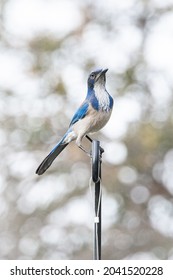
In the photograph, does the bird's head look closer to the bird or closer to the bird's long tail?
the bird

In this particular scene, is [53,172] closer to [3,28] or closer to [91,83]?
[3,28]

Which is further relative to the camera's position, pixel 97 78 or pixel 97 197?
pixel 97 78

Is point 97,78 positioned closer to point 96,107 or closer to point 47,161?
point 96,107

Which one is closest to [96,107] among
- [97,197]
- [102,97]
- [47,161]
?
[102,97]

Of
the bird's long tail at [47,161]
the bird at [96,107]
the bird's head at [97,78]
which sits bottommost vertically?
the bird's long tail at [47,161]

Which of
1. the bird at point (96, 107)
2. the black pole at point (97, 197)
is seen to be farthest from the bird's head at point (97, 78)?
the black pole at point (97, 197)

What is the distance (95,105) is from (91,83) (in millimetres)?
88

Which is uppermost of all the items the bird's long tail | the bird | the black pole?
the bird

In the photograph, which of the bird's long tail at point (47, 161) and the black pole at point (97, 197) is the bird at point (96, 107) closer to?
the bird's long tail at point (47, 161)

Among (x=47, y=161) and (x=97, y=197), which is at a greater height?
(x=47, y=161)

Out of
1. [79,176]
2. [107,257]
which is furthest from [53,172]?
[107,257]

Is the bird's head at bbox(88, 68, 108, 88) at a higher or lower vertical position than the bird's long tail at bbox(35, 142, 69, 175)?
higher

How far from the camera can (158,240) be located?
6.52 meters

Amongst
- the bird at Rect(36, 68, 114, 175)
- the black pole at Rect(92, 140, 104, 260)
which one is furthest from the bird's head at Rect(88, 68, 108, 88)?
the black pole at Rect(92, 140, 104, 260)
